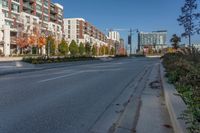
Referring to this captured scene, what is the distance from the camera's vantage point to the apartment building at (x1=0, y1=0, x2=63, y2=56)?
8749 cm

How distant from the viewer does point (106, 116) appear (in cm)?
846

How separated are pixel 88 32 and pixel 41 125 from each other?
181215 millimetres

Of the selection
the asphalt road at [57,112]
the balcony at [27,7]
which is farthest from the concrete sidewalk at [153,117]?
the balcony at [27,7]

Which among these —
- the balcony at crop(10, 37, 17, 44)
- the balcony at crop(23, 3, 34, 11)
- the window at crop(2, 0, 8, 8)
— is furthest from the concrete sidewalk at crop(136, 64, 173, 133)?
the balcony at crop(23, 3, 34, 11)

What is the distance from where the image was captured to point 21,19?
99062 mm

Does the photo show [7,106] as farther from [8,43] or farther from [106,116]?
[8,43]

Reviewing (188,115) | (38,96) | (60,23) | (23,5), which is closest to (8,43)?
(23,5)

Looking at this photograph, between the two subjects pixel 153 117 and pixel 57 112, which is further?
pixel 57 112

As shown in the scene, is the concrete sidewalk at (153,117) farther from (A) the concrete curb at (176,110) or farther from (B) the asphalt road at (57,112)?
(B) the asphalt road at (57,112)

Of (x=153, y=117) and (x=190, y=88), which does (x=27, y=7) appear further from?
(x=153, y=117)

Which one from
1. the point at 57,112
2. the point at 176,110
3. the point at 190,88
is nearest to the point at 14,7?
the point at 190,88

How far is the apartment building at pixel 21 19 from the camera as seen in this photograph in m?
87.5

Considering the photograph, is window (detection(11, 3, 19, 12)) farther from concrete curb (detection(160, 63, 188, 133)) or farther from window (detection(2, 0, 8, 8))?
concrete curb (detection(160, 63, 188, 133))

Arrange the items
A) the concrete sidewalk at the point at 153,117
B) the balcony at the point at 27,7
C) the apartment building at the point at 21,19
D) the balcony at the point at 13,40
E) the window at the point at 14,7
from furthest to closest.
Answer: the balcony at the point at 27,7, the window at the point at 14,7, the balcony at the point at 13,40, the apartment building at the point at 21,19, the concrete sidewalk at the point at 153,117
